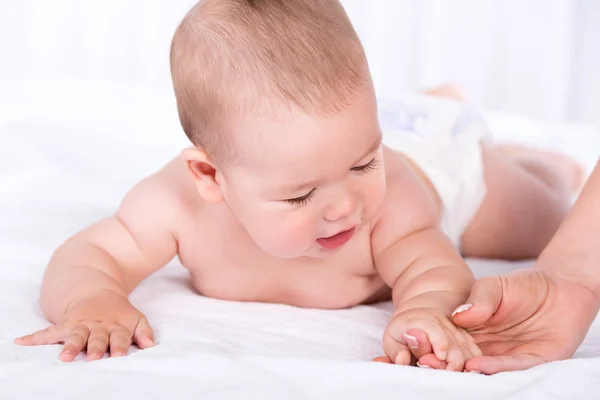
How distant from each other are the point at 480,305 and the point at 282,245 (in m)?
0.29

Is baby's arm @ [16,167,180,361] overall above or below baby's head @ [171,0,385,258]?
below

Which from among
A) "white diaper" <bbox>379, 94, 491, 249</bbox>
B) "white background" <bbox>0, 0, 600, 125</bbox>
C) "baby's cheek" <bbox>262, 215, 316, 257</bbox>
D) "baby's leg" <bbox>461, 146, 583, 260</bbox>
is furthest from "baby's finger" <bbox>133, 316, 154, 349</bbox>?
"white background" <bbox>0, 0, 600, 125</bbox>

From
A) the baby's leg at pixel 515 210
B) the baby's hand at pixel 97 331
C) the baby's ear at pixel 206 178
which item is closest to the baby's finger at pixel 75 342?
the baby's hand at pixel 97 331

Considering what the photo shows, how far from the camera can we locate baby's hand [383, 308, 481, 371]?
3.08 ft

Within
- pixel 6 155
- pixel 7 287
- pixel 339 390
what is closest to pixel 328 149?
pixel 339 390

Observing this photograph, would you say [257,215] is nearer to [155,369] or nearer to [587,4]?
[155,369]

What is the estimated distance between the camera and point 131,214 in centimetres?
133

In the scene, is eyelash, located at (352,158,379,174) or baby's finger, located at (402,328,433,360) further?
eyelash, located at (352,158,379,174)

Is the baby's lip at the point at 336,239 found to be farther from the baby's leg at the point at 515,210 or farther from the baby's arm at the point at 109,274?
the baby's leg at the point at 515,210

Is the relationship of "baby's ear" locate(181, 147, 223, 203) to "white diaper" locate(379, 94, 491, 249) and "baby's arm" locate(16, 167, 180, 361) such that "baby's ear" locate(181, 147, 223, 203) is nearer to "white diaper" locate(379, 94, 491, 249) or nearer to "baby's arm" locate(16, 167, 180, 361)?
"baby's arm" locate(16, 167, 180, 361)

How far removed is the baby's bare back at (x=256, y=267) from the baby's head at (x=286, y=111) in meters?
0.16

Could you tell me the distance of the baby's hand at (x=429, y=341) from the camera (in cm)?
94

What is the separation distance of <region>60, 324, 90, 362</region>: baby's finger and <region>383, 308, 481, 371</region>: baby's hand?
381 mm

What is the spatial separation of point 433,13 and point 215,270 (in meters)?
2.70
